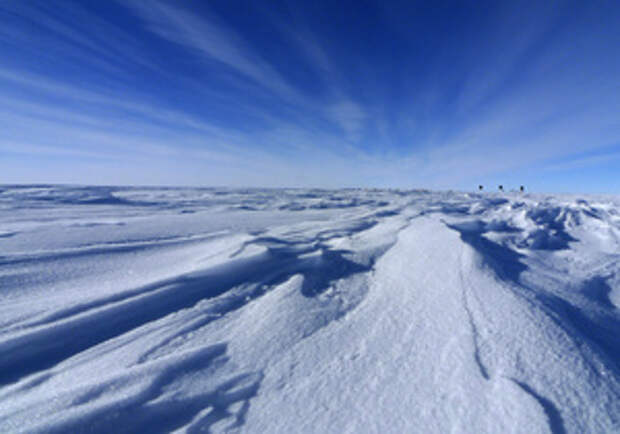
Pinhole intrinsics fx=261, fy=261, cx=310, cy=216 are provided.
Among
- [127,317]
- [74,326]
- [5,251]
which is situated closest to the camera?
[74,326]

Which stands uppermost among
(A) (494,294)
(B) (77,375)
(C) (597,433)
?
(A) (494,294)

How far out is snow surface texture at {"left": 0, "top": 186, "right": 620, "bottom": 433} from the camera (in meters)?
1.04

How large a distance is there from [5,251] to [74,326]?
237 cm

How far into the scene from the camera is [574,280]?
2387 mm

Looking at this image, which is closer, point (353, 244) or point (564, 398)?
point (564, 398)

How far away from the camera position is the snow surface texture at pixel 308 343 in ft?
3.41

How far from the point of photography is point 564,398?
1.07 m

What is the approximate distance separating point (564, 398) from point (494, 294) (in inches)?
34.1

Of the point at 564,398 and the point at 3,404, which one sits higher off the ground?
the point at 564,398

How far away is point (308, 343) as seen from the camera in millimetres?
1456

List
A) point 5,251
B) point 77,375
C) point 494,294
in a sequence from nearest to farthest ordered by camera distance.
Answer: point 77,375, point 494,294, point 5,251

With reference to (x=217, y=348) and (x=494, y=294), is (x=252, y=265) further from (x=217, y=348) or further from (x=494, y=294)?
(x=494, y=294)

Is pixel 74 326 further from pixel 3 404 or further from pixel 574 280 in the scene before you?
pixel 574 280

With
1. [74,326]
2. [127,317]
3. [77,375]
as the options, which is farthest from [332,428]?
[74,326]
